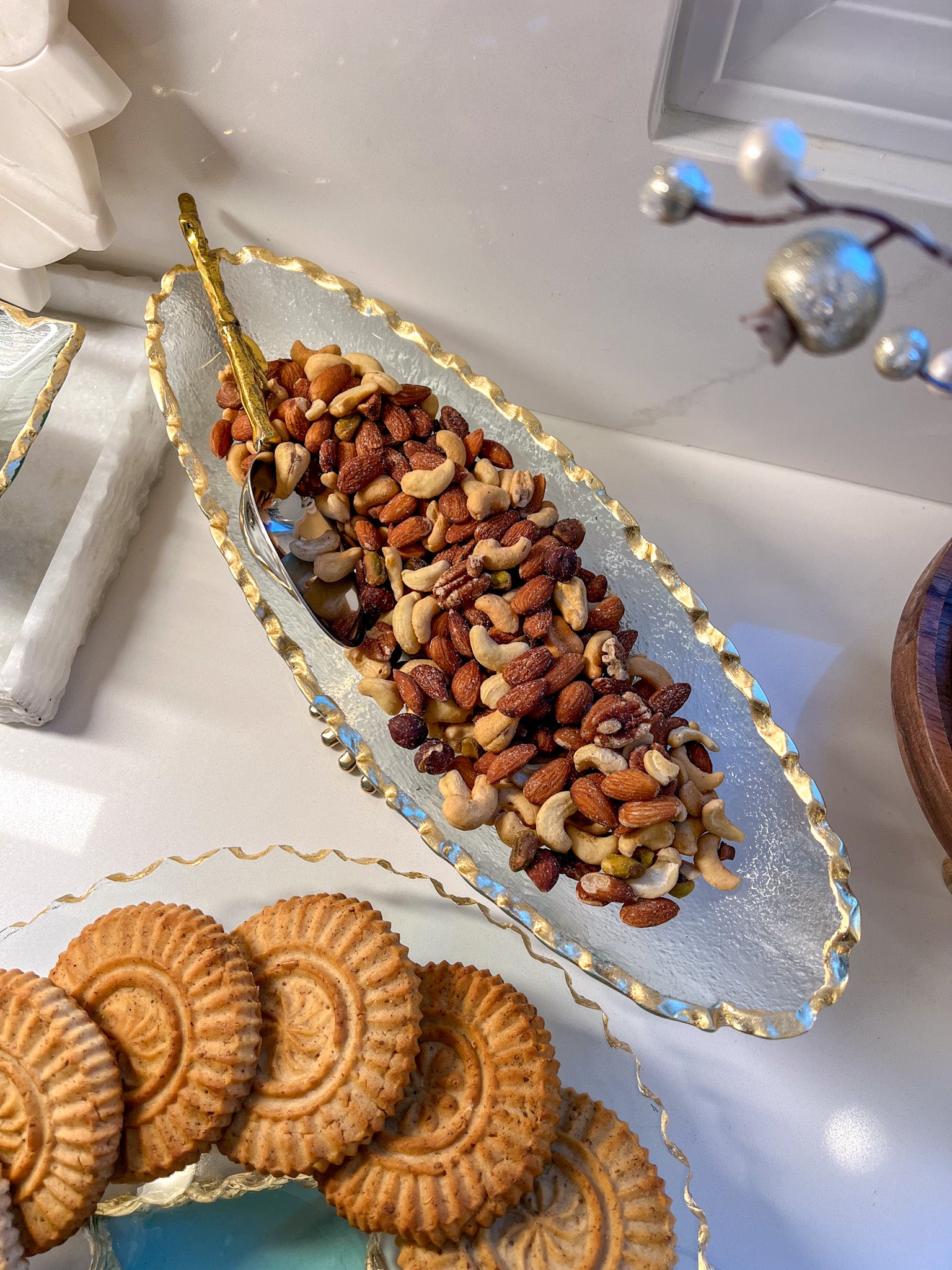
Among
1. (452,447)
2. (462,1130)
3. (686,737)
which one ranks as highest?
(452,447)

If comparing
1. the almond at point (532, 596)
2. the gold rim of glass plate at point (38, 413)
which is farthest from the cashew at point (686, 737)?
the gold rim of glass plate at point (38, 413)

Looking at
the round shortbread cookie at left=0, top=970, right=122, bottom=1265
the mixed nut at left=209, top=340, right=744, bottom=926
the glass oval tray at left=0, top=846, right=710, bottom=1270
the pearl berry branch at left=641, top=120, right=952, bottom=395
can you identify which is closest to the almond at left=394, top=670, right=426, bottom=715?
the mixed nut at left=209, top=340, right=744, bottom=926

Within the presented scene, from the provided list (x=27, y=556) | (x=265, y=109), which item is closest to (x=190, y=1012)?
(x=27, y=556)

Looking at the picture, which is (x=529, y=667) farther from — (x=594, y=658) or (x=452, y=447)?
(x=452, y=447)

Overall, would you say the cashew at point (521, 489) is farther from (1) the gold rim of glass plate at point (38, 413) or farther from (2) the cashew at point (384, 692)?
(1) the gold rim of glass plate at point (38, 413)

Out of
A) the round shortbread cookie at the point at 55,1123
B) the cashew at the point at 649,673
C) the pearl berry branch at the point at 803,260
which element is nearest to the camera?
the pearl berry branch at the point at 803,260

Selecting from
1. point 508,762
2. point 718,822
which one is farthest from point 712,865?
point 508,762

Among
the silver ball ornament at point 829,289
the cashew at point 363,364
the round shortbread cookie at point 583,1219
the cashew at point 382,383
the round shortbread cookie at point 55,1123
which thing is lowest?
the round shortbread cookie at point 55,1123
